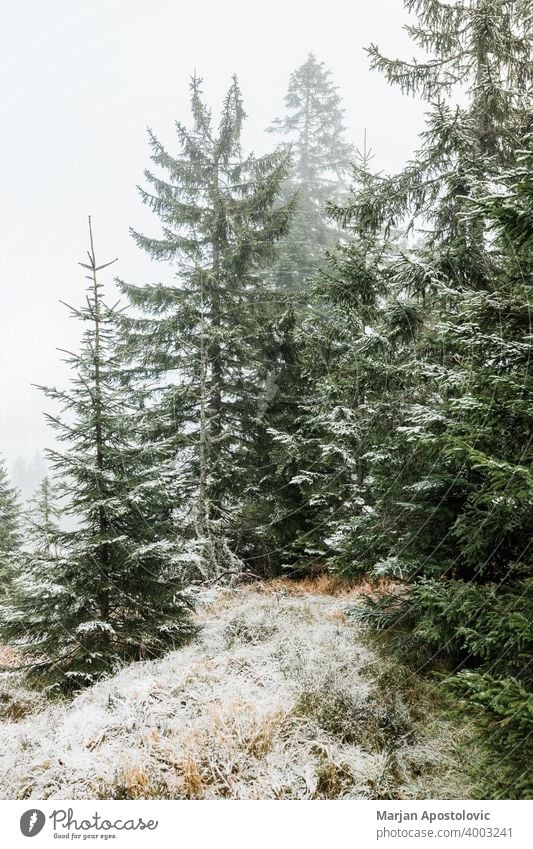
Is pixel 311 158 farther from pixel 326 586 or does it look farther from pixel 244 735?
pixel 244 735

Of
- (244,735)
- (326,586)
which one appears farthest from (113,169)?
(244,735)

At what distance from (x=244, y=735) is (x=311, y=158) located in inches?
836

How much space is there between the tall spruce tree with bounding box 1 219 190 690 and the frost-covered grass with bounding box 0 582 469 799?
782 mm

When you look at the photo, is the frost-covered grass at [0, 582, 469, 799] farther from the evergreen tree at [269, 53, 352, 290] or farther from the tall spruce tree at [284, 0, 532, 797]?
the evergreen tree at [269, 53, 352, 290]

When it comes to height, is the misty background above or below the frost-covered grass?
above

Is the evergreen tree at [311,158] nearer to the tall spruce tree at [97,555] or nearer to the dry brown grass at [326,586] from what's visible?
the tall spruce tree at [97,555]

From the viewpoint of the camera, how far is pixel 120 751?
131 inches

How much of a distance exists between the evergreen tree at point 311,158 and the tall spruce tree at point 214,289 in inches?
91.9

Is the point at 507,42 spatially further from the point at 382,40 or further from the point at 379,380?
the point at 379,380

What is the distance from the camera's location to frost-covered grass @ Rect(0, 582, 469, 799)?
119 inches

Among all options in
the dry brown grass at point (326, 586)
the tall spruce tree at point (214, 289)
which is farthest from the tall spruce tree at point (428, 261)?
the tall spruce tree at point (214, 289)

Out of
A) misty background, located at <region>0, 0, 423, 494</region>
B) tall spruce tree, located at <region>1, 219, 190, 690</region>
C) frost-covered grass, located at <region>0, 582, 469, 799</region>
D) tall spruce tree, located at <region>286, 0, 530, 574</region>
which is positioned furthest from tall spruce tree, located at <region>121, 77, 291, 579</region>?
frost-covered grass, located at <region>0, 582, 469, 799</region>

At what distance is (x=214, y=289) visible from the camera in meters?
11.5

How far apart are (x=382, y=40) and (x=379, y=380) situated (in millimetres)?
5752
